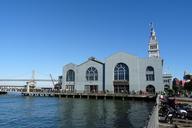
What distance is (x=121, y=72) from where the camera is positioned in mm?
97562

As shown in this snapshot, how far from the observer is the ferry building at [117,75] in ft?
306

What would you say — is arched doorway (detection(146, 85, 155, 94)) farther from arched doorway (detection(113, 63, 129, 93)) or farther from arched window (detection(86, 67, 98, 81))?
arched window (detection(86, 67, 98, 81))

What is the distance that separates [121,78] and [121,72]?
2216 mm

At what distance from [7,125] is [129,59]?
67312 mm

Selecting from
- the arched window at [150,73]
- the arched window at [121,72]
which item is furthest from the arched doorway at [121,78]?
the arched window at [150,73]

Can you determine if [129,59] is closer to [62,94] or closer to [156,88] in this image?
[156,88]

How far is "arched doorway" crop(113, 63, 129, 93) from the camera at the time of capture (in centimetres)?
9600

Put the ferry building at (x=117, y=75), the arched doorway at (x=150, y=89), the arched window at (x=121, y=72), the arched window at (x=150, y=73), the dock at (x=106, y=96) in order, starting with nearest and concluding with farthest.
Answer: the dock at (x=106, y=96)
the arched doorway at (x=150, y=89)
the ferry building at (x=117, y=75)
the arched window at (x=150, y=73)
the arched window at (x=121, y=72)

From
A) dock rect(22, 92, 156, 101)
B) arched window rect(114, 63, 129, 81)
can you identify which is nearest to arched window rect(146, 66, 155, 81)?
arched window rect(114, 63, 129, 81)

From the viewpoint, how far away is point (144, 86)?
9400cm

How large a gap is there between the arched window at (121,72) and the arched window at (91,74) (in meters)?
8.03

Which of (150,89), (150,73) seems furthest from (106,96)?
(150,73)

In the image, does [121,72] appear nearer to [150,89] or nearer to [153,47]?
[150,89]

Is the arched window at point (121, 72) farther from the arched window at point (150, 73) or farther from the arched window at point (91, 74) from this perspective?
the arched window at point (91, 74)
